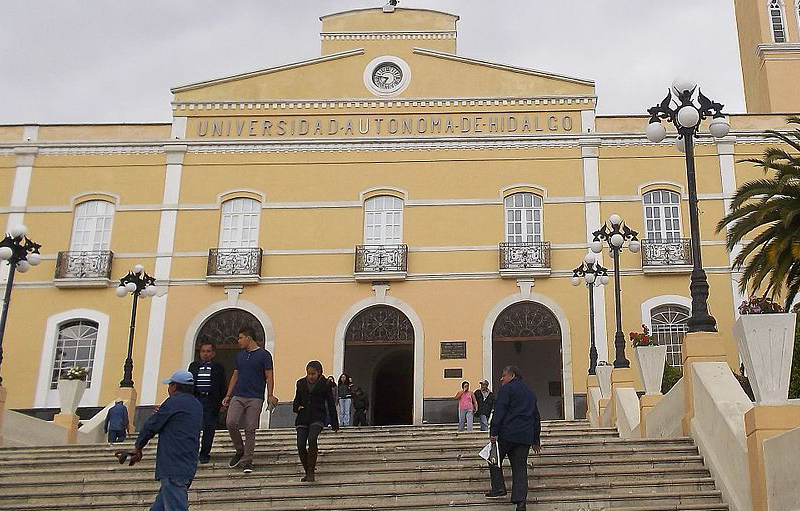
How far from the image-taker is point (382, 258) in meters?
22.7

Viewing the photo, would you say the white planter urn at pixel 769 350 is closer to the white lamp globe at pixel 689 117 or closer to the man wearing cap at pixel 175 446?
the white lamp globe at pixel 689 117

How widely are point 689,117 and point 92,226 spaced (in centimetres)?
1729

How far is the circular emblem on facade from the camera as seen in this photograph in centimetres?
2438

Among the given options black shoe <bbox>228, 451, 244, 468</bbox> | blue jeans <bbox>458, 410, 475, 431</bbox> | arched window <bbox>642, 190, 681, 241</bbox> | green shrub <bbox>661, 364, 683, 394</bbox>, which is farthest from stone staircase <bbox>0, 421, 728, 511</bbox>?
arched window <bbox>642, 190, 681, 241</bbox>

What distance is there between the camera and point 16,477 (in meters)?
11.1

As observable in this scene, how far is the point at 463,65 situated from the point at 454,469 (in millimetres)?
16192

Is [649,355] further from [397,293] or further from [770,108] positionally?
[770,108]

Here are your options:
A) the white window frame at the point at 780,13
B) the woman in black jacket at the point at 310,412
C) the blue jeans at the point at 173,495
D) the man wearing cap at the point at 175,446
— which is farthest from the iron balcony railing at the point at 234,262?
the white window frame at the point at 780,13

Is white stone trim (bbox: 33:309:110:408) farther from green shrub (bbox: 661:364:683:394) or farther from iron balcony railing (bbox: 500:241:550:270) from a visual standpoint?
green shrub (bbox: 661:364:683:394)

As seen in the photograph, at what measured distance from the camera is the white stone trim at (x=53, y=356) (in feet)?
71.5

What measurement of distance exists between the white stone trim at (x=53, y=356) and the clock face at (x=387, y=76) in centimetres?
988

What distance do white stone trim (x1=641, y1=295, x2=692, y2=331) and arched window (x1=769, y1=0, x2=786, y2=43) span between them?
34.0 ft

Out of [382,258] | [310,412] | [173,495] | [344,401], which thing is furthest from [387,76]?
[173,495]

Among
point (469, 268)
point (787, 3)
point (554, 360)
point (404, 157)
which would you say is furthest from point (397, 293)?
point (787, 3)
